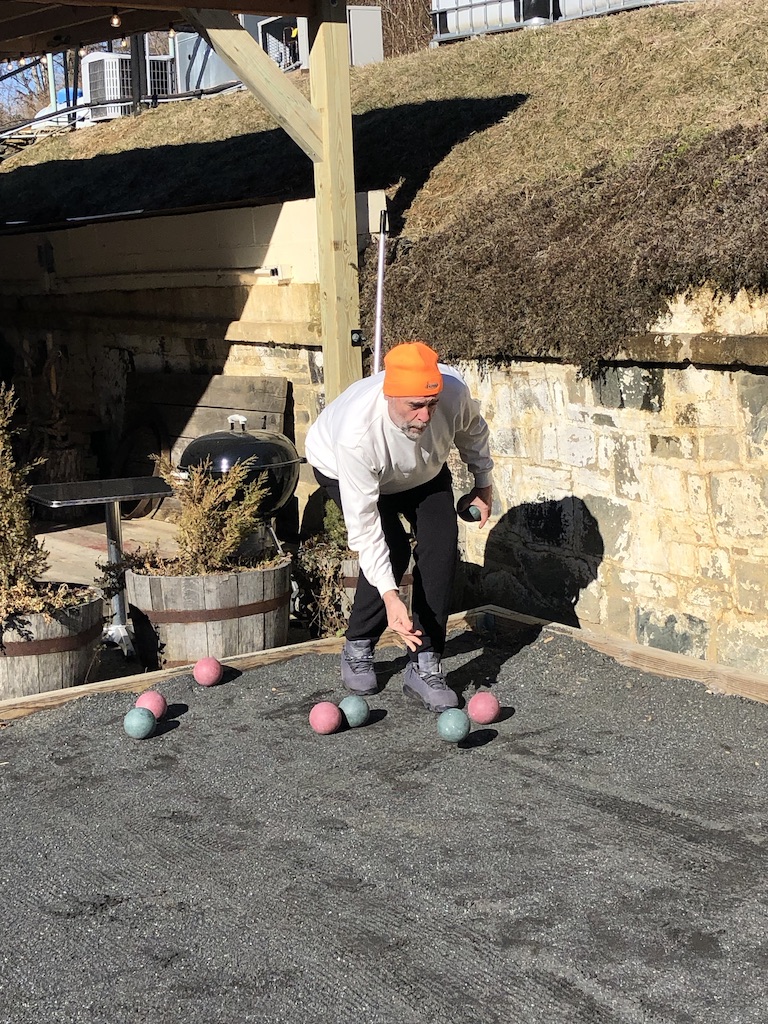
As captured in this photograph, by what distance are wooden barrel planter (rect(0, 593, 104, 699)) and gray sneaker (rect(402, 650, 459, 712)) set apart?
58.5 inches

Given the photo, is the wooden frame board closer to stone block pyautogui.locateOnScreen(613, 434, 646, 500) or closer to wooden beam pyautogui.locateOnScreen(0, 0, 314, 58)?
stone block pyautogui.locateOnScreen(613, 434, 646, 500)

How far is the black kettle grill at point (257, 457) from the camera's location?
21.9 feet

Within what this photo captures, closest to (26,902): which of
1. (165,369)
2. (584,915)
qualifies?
(584,915)

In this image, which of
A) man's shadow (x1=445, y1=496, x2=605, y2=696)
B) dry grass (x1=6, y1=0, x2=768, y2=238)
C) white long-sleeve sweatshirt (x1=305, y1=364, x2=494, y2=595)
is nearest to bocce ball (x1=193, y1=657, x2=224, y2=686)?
white long-sleeve sweatshirt (x1=305, y1=364, x2=494, y2=595)

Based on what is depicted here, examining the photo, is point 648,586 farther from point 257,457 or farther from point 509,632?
point 257,457

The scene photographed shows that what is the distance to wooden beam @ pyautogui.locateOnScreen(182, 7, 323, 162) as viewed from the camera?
698cm

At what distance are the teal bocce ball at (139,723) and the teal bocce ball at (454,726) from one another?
1.20 meters

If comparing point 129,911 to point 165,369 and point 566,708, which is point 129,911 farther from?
point 165,369

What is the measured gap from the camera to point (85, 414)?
37.2 feet

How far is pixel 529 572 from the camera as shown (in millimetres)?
6895

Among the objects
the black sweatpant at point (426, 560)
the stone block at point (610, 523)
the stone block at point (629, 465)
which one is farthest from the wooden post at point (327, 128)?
the black sweatpant at point (426, 560)

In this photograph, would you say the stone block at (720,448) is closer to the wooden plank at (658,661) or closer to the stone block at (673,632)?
the stone block at (673,632)

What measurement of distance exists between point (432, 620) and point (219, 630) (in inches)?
46.2

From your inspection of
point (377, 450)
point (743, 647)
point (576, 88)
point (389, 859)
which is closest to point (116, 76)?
point (576, 88)
